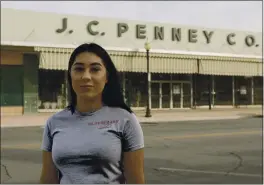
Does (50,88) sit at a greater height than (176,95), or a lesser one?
greater

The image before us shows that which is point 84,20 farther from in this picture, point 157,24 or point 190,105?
point 190,105

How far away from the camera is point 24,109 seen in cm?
2395

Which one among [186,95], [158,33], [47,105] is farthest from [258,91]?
[47,105]

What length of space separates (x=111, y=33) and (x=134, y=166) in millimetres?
24859

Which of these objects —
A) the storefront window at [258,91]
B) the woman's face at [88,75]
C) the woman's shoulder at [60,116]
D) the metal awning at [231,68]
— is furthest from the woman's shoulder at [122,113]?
the storefront window at [258,91]

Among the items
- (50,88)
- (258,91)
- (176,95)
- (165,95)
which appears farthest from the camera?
(258,91)

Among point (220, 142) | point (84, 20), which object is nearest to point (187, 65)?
point (84, 20)

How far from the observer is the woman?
1851 mm

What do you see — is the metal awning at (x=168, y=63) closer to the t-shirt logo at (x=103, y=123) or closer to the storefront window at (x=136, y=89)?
the storefront window at (x=136, y=89)

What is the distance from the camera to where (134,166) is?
192 centimetres

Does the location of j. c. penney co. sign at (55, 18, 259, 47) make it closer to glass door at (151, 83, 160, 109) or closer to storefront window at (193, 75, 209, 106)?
storefront window at (193, 75, 209, 106)

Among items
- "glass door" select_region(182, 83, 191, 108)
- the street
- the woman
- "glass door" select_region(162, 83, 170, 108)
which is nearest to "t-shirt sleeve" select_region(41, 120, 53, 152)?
the woman

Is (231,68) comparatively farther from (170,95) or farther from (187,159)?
(187,159)

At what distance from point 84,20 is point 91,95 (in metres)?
24.2
